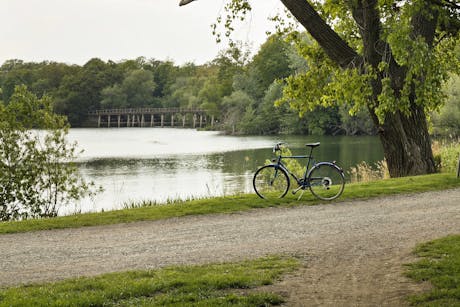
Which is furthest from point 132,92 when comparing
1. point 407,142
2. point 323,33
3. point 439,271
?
point 439,271

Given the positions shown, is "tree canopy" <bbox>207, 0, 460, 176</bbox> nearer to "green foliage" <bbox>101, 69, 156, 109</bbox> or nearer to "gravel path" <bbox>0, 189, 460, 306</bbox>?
"gravel path" <bbox>0, 189, 460, 306</bbox>

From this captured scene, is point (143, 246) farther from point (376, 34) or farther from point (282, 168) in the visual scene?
point (376, 34)

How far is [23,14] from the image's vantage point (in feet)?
304

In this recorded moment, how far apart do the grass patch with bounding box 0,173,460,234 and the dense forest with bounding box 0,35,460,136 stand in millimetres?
33758

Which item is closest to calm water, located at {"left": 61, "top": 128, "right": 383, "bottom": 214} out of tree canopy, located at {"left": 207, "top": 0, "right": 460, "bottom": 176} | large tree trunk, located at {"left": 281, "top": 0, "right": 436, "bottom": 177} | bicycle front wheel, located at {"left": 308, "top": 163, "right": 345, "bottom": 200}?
tree canopy, located at {"left": 207, "top": 0, "right": 460, "bottom": 176}

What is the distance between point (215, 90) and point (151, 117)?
3019 cm

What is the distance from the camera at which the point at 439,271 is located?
7027 mm

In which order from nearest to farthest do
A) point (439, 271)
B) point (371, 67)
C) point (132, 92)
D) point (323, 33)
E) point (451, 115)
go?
1. point (439, 271)
2. point (371, 67)
3. point (323, 33)
4. point (451, 115)
5. point (132, 92)

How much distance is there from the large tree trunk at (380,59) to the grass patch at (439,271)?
287 inches

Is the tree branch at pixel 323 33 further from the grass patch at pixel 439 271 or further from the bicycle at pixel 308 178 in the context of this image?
the grass patch at pixel 439 271

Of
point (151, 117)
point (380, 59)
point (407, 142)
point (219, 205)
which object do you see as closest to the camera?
point (219, 205)

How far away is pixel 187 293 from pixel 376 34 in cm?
1132

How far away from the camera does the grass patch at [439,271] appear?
610 cm

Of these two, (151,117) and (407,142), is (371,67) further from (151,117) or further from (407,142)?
(151,117)
